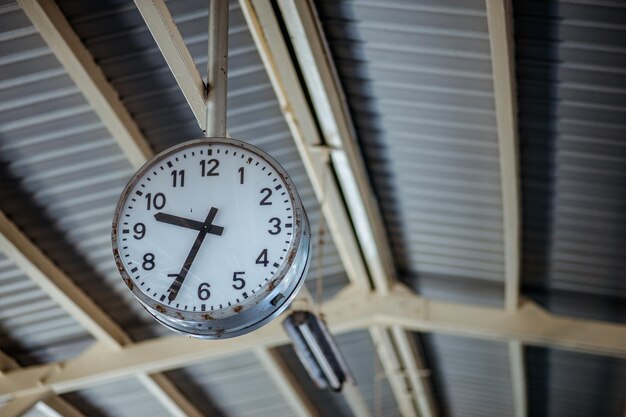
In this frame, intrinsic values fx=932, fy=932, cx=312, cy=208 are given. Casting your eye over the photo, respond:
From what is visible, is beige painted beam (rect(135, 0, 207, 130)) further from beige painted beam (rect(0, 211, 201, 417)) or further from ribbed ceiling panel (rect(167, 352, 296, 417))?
ribbed ceiling panel (rect(167, 352, 296, 417))

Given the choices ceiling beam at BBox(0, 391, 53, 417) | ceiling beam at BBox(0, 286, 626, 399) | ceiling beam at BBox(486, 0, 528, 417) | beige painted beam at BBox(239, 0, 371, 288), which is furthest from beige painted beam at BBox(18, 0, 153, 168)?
ceiling beam at BBox(0, 391, 53, 417)

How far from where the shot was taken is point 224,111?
4.76m

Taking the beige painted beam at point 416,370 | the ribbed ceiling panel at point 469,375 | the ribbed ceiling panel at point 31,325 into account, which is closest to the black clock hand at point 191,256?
the ribbed ceiling panel at point 31,325

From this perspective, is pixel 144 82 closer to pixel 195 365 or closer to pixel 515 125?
pixel 515 125

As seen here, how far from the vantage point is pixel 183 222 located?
13.9ft

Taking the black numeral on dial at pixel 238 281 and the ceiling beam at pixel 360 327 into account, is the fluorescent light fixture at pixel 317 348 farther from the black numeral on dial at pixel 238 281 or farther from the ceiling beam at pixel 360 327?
the black numeral on dial at pixel 238 281

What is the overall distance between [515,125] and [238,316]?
13.6ft

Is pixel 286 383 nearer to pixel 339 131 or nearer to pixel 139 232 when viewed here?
pixel 339 131

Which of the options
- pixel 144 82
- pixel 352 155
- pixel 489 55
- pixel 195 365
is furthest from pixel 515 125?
pixel 195 365

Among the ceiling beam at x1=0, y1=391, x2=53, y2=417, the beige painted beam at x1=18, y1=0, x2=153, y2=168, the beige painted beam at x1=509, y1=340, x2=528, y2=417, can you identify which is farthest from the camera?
the beige painted beam at x1=509, y1=340, x2=528, y2=417

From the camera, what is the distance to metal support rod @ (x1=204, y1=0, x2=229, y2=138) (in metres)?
4.68

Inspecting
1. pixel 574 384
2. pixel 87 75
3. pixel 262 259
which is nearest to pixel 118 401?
pixel 574 384

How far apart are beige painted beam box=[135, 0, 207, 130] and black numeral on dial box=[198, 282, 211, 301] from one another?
1.14m

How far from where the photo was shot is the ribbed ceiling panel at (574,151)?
674 cm
